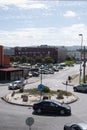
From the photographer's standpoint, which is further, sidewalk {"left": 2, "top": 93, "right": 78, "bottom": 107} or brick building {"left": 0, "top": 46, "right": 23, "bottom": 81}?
brick building {"left": 0, "top": 46, "right": 23, "bottom": 81}

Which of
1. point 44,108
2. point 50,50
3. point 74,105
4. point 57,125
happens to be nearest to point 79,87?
point 74,105

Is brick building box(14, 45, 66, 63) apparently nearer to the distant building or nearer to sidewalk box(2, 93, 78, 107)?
the distant building

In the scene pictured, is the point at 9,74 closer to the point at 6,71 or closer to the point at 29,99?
the point at 6,71

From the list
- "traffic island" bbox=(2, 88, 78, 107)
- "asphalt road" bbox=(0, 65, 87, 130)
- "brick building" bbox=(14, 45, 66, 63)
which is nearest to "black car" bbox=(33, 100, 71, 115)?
"asphalt road" bbox=(0, 65, 87, 130)

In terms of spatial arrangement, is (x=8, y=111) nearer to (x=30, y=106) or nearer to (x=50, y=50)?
(x=30, y=106)

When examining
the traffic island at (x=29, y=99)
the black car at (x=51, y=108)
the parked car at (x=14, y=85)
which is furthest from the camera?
the parked car at (x=14, y=85)

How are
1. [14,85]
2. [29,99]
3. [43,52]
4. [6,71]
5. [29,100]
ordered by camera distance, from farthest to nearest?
1. [43,52]
2. [6,71]
3. [14,85]
4. [29,99]
5. [29,100]

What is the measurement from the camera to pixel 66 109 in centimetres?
3212

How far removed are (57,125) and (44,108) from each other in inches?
208

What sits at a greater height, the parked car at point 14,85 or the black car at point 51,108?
the black car at point 51,108

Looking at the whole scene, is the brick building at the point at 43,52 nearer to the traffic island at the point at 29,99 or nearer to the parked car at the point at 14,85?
the parked car at the point at 14,85

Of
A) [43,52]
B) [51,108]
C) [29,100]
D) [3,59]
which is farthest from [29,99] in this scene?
[43,52]

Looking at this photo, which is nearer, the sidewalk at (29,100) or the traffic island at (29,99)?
the sidewalk at (29,100)

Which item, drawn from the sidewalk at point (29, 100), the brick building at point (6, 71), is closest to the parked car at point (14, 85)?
the sidewalk at point (29, 100)
